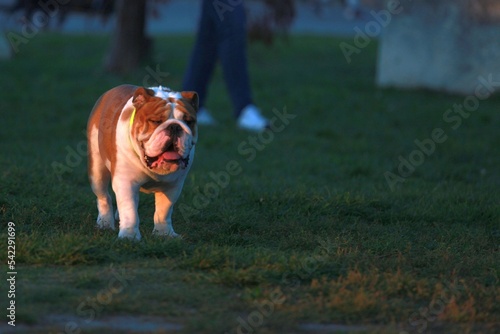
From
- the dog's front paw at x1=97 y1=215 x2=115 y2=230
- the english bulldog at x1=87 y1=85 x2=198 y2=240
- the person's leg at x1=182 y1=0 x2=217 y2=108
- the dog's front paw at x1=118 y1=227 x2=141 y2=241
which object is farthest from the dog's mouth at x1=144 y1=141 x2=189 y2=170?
the person's leg at x1=182 y1=0 x2=217 y2=108

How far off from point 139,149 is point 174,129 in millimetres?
271

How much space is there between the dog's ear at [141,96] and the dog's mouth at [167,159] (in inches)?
12.2

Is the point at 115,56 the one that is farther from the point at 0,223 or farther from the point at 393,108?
the point at 0,223

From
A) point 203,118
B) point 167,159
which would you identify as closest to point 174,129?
point 167,159

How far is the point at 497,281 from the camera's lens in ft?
16.7

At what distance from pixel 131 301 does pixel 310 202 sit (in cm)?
268

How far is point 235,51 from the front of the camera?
11.0 metres

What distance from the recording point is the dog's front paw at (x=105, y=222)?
6.02 m

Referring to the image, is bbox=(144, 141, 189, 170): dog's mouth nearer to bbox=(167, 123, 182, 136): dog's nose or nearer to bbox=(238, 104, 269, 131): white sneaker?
bbox=(167, 123, 182, 136): dog's nose

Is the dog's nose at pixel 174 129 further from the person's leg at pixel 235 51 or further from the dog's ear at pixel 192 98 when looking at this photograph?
the person's leg at pixel 235 51

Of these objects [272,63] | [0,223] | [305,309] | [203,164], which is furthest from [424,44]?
[305,309]

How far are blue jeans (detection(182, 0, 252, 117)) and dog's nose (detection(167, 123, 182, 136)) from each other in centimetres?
586

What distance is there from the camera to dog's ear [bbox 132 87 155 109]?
5281 mm

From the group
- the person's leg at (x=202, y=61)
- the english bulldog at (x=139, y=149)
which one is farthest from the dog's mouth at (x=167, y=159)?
the person's leg at (x=202, y=61)
